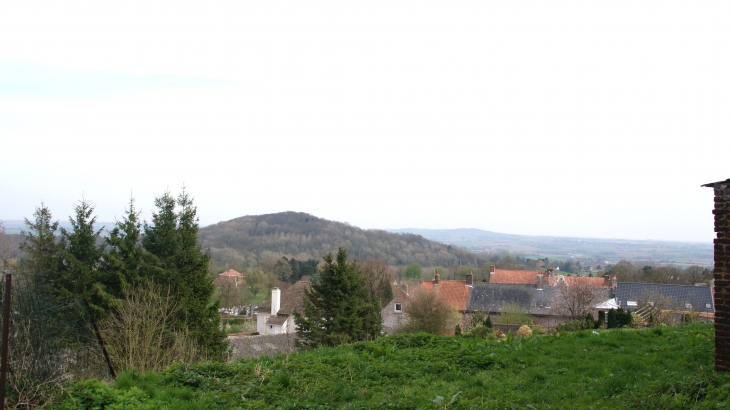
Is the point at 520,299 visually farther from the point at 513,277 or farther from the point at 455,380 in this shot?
the point at 455,380

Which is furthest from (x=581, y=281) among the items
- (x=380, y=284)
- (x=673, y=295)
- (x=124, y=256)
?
(x=124, y=256)

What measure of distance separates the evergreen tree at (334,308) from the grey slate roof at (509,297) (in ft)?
67.3

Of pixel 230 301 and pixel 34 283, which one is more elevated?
pixel 34 283

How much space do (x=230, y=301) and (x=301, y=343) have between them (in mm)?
36796

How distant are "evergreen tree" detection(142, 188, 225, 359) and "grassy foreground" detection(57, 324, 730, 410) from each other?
9.64 metres

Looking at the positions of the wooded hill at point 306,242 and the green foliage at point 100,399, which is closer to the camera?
the green foliage at point 100,399

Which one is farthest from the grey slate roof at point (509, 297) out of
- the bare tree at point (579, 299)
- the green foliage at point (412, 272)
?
the green foliage at point (412, 272)

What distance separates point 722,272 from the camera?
715cm

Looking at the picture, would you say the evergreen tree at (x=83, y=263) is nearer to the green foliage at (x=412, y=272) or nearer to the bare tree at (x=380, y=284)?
the bare tree at (x=380, y=284)

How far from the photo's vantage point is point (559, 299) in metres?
39.5

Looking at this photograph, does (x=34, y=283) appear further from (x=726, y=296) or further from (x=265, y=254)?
(x=265, y=254)

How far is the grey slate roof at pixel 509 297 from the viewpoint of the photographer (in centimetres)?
4153

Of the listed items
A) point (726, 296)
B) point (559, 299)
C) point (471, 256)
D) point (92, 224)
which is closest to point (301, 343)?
point (92, 224)

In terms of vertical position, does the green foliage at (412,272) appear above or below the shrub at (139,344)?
below
